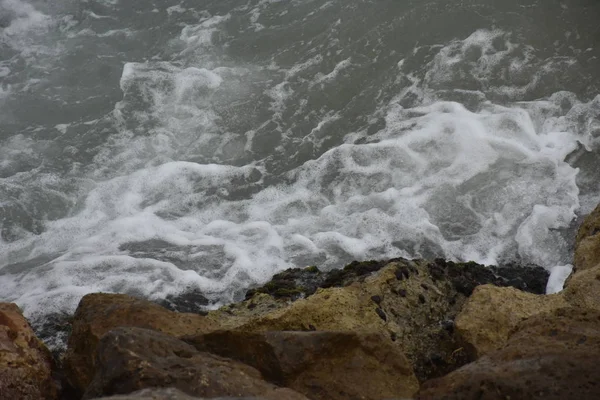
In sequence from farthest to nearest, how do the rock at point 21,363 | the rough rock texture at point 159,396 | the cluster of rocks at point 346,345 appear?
the rock at point 21,363, the cluster of rocks at point 346,345, the rough rock texture at point 159,396

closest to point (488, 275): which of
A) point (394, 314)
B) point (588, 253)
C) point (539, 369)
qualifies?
point (588, 253)

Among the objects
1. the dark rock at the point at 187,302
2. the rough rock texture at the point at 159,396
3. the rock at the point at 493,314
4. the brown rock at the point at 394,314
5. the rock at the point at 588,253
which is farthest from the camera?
the dark rock at the point at 187,302

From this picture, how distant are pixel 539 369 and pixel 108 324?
345 cm

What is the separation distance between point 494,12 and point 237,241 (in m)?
7.25

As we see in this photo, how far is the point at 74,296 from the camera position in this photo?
372 inches

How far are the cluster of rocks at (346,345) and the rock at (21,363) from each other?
11 millimetres

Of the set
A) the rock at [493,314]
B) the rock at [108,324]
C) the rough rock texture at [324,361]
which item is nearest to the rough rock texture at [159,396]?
the rough rock texture at [324,361]

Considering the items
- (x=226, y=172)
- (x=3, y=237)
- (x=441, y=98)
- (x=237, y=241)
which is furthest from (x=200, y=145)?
(x=441, y=98)

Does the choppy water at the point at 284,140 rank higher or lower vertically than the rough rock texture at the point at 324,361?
lower

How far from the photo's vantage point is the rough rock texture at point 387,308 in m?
6.22

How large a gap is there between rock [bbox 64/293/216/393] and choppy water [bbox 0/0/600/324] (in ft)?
10.7

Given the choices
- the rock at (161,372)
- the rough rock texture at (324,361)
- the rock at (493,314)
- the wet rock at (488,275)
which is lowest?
the wet rock at (488,275)

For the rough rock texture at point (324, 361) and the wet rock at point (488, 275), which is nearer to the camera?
the rough rock texture at point (324, 361)

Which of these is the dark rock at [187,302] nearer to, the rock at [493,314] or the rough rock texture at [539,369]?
the rock at [493,314]
